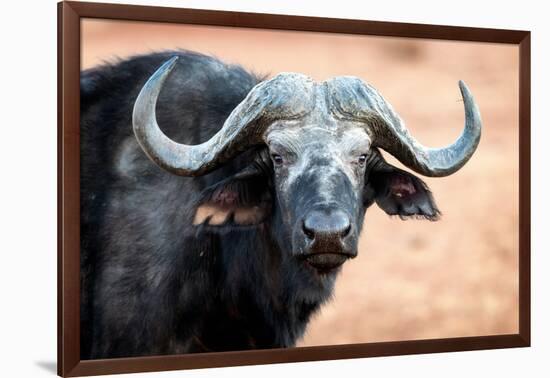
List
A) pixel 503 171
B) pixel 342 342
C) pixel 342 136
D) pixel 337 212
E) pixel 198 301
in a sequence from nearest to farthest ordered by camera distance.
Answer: pixel 337 212 → pixel 342 136 → pixel 198 301 → pixel 342 342 → pixel 503 171

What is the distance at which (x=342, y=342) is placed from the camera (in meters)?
7.39

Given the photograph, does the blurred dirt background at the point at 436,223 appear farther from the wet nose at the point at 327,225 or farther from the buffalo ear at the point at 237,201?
the wet nose at the point at 327,225

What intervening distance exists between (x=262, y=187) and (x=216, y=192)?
0.32 meters

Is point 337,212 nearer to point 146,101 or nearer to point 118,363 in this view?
point 146,101

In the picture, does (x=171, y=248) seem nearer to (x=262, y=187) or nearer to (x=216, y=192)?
(x=216, y=192)

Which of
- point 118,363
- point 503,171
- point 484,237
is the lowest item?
point 118,363

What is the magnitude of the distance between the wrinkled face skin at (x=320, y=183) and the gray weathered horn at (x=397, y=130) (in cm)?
10

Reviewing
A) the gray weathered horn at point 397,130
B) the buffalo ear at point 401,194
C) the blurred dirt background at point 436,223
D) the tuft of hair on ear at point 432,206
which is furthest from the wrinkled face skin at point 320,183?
the blurred dirt background at point 436,223

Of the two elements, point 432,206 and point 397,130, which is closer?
point 397,130

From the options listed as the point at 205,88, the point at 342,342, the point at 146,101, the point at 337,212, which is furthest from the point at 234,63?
the point at 342,342

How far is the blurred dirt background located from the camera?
739 centimetres

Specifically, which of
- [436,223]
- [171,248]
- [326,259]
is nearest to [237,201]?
[171,248]

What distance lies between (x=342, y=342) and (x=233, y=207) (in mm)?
1459

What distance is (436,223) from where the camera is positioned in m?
7.77
